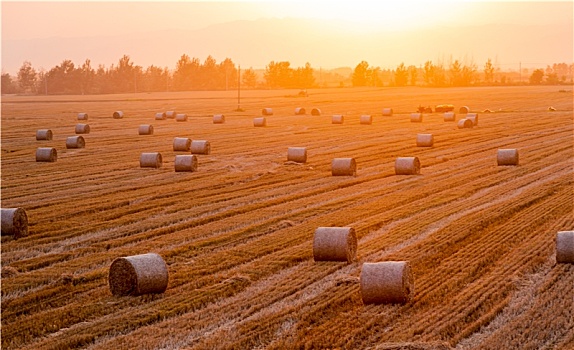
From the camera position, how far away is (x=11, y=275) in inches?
631

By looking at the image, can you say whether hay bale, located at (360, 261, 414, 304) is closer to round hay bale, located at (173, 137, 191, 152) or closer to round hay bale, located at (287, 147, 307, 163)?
round hay bale, located at (287, 147, 307, 163)

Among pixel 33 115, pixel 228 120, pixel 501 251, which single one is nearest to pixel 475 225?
pixel 501 251

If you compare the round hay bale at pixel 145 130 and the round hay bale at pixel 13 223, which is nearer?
the round hay bale at pixel 13 223

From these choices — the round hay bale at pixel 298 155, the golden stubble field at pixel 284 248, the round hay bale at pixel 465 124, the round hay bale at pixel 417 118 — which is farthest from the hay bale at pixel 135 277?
the round hay bale at pixel 417 118

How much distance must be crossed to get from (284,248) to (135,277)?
416 cm

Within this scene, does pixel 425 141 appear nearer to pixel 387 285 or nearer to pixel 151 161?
pixel 151 161

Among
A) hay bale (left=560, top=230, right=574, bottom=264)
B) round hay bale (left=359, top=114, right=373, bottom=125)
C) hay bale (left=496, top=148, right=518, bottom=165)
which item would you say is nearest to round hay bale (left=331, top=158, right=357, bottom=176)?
hay bale (left=496, top=148, right=518, bottom=165)

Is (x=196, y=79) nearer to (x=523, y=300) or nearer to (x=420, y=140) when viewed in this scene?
(x=420, y=140)

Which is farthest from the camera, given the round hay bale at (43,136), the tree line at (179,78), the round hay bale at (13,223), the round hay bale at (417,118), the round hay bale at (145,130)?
the tree line at (179,78)

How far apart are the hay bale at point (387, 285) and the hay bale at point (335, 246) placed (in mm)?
2541

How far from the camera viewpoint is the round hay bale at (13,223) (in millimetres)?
19203

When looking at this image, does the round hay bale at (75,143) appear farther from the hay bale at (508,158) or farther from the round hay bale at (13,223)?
the round hay bale at (13,223)

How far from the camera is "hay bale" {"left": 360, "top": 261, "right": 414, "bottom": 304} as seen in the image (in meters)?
13.8

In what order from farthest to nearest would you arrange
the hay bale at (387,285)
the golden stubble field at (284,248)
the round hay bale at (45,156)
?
1. the round hay bale at (45,156)
2. the hay bale at (387,285)
3. the golden stubble field at (284,248)
